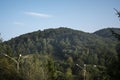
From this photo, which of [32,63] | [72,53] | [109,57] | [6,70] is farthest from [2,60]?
[72,53]

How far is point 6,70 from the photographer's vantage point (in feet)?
84.4

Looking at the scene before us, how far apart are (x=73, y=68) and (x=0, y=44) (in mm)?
99808

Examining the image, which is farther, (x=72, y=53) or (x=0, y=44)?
(x=72, y=53)

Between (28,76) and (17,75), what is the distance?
1232 millimetres

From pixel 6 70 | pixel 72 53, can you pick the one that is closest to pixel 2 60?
pixel 6 70

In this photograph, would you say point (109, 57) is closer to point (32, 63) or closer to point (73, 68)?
point (32, 63)

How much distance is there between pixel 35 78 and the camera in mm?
23531

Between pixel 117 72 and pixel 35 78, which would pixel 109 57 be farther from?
pixel 35 78

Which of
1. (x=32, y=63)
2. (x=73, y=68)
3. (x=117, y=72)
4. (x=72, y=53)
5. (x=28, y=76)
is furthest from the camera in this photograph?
(x=72, y=53)

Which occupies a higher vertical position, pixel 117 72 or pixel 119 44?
pixel 119 44

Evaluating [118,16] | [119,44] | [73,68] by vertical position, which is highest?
[118,16]

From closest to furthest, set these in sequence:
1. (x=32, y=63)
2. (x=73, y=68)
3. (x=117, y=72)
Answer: (x=117, y=72)
(x=32, y=63)
(x=73, y=68)

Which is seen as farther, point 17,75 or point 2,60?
point 2,60

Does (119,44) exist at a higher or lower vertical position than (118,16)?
lower
